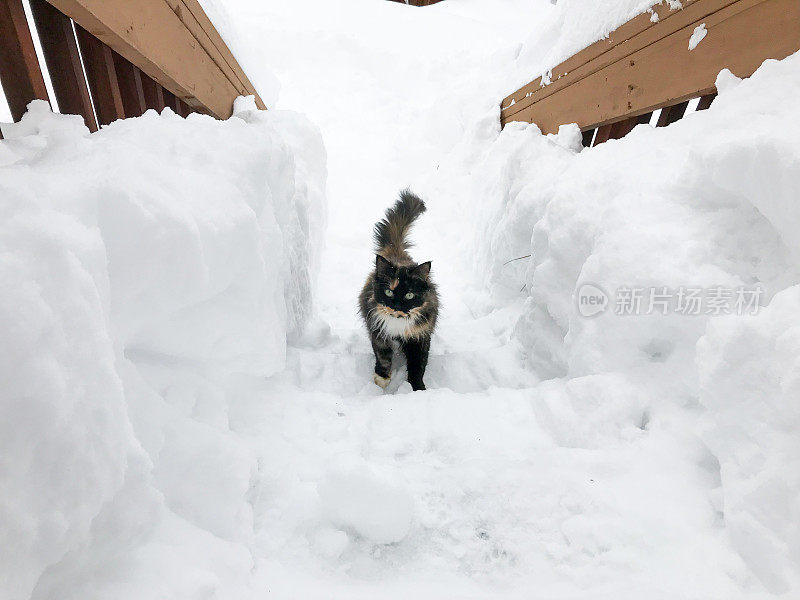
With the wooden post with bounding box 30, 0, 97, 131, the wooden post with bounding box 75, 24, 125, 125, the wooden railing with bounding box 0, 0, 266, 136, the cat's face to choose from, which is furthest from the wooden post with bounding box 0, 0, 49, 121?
the cat's face

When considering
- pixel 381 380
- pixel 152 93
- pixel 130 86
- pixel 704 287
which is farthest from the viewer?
pixel 381 380

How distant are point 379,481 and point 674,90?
248cm

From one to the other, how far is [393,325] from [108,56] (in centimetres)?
175

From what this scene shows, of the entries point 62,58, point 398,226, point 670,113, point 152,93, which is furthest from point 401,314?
point 670,113

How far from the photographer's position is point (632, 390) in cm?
162

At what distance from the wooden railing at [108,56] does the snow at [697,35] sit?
8.21 ft

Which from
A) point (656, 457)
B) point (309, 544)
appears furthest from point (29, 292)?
point (656, 457)

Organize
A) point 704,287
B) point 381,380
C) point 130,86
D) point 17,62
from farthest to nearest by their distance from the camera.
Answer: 1. point 381,380
2. point 130,86
3. point 704,287
4. point 17,62

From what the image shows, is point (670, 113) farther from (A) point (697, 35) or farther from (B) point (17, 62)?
(B) point (17, 62)

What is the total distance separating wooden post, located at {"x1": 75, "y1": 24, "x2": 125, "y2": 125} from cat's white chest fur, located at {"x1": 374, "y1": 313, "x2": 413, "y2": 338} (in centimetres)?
156

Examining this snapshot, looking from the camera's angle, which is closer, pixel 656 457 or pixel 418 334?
pixel 656 457

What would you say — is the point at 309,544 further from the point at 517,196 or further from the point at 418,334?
the point at 517,196

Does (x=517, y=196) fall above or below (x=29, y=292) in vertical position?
above

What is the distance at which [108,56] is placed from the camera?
157 cm
